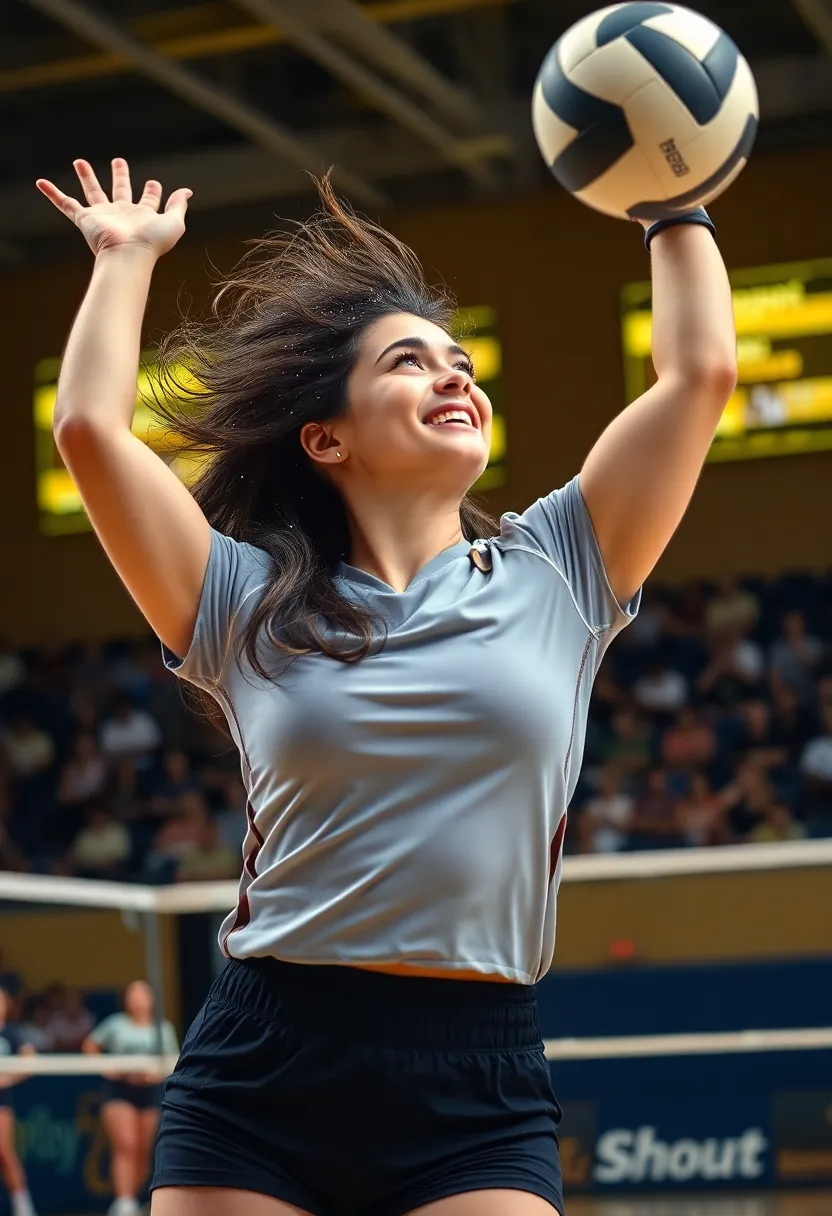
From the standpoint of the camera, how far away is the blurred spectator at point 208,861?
9547mm

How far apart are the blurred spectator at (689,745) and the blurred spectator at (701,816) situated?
1.57 feet

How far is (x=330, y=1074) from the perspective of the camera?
1694mm

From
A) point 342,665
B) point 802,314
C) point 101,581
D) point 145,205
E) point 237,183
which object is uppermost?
point 237,183

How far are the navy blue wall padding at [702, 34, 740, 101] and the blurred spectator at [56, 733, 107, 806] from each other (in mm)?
10048

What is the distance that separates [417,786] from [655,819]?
785cm

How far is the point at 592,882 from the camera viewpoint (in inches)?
233

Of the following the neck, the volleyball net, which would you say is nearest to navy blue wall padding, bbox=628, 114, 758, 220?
the neck

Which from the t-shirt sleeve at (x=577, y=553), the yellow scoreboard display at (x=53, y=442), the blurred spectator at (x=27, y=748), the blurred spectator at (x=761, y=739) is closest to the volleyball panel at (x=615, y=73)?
the t-shirt sleeve at (x=577, y=553)

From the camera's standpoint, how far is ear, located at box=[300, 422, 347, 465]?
80.9 inches

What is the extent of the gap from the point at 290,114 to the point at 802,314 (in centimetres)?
387

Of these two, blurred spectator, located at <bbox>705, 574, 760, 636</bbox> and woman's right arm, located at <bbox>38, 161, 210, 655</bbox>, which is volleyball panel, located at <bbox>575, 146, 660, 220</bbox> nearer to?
woman's right arm, located at <bbox>38, 161, 210, 655</bbox>

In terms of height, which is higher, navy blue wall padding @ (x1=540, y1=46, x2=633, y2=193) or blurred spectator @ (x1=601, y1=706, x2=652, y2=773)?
navy blue wall padding @ (x1=540, y1=46, x2=633, y2=193)

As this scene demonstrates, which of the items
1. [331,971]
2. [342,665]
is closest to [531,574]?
[342,665]

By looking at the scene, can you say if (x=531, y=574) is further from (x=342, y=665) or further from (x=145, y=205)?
(x=145, y=205)
